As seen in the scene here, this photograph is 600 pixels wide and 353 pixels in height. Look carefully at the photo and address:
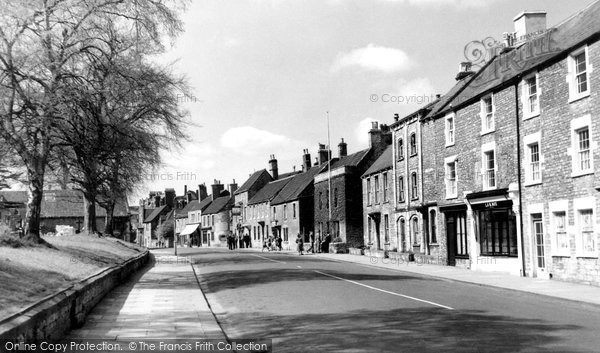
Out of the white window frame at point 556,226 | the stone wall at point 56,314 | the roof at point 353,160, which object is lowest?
the stone wall at point 56,314

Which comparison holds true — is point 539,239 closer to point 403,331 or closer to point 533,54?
point 533,54

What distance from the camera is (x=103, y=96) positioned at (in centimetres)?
1819

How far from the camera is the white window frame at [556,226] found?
2011 centimetres

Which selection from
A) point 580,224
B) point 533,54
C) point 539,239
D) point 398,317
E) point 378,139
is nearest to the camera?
point 398,317

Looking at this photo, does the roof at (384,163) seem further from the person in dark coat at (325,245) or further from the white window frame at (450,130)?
the white window frame at (450,130)

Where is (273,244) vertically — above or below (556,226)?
below

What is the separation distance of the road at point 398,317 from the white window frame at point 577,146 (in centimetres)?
485

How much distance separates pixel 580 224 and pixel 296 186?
45.3 metres

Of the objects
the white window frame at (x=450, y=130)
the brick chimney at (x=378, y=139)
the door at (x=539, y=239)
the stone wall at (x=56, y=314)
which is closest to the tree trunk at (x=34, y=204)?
the stone wall at (x=56, y=314)

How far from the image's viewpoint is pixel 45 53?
676 inches

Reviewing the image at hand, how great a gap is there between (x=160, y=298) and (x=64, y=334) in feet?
18.0

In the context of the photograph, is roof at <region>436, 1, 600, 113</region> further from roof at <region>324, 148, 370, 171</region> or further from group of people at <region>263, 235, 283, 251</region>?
group of people at <region>263, 235, 283, 251</region>

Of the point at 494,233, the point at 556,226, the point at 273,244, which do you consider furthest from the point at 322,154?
the point at 556,226

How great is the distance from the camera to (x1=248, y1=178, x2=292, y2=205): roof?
231ft
